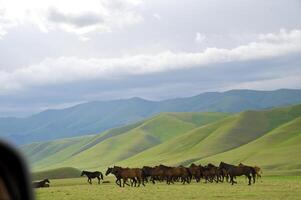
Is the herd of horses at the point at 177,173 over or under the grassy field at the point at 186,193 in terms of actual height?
over

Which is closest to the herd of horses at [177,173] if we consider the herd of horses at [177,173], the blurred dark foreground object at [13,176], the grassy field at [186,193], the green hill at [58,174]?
the herd of horses at [177,173]

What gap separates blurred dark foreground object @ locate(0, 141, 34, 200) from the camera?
1.89 meters

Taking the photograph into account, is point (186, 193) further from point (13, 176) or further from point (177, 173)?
point (13, 176)

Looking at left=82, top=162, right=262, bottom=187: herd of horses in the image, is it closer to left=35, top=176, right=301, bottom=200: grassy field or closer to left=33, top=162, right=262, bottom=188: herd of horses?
left=33, top=162, right=262, bottom=188: herd of horses

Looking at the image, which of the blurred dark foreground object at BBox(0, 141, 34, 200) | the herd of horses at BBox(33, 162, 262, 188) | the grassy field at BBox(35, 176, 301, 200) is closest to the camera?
the blurred dark foreground object at BBox(0, 141, 34, 200)

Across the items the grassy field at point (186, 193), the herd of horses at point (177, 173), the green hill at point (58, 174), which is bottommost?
the grassy field at point (186, 193)

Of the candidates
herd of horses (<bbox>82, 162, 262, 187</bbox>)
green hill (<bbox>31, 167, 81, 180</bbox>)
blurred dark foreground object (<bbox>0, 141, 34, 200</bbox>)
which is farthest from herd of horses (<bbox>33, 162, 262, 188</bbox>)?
green hill (<bbox>31, 167, 81, 180</bbox>)

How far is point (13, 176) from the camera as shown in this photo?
6.64 feet

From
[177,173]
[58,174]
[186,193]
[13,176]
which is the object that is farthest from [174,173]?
[58,174]

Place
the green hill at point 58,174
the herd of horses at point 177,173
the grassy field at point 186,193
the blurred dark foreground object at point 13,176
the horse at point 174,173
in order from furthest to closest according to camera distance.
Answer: the green hill at point 58,174
the horse at point 174,173
the herd of horses at point 177,173
the grassy field at point 186,193
the blurred dark foreground object at point 13,176

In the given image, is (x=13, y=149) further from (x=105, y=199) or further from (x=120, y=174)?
(x=120, y=174)

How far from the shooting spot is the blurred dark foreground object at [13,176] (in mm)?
1892

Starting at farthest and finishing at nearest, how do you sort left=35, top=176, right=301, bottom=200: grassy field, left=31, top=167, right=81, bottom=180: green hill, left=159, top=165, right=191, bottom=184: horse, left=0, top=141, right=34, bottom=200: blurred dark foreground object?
1. left=31, top=167, right=81, bottom=180: green hill
2. left=159, top=165, right=191, bottom=184: horse
3. left=35, top=176, right=301, bottom=200: grassy field
4. left=0, top=141, right=34, bottom=200: blurred dark foreground object

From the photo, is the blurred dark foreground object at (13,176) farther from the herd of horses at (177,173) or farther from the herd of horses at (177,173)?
the herd of horses at (177,173)
